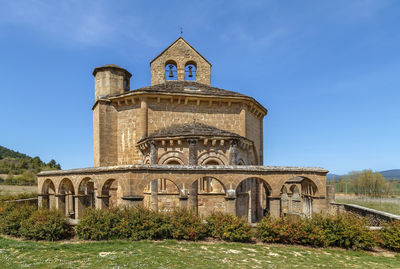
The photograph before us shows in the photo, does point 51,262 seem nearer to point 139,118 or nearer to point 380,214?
point 139,118

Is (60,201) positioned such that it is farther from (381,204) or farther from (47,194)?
(381,204)

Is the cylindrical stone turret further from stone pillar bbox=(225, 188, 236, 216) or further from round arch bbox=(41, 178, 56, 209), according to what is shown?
stone pillar bbox=(225, 188, 236, 216)

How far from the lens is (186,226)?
10.6m

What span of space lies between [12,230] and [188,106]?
1251 centimetres

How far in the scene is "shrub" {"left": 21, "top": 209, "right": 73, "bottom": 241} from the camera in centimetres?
1051

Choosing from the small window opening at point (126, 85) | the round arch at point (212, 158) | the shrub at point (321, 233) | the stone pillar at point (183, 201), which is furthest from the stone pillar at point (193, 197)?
the small window opening at point (126, 85)

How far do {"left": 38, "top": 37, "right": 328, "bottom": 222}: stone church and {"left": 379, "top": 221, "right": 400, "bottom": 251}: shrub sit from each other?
3068mm

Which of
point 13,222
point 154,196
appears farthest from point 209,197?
point 13,222

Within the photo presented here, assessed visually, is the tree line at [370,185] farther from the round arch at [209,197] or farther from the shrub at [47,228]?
the shrub at [47,228]

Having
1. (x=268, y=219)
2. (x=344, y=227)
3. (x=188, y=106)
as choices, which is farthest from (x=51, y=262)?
(x=188, y=106)

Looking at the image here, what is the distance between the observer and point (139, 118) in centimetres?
1905

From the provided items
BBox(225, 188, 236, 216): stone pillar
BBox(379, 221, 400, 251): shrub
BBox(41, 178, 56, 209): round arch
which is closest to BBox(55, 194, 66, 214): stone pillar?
BBox(41, 178, 56, 209): round arch

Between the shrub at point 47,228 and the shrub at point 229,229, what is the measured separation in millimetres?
5735

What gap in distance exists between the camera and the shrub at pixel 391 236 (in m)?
10.3
